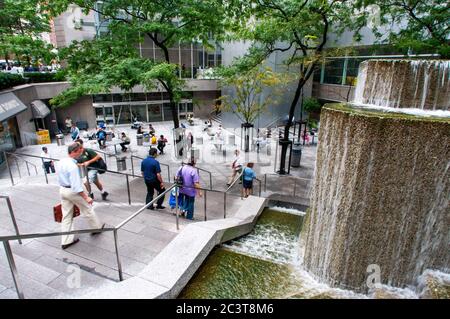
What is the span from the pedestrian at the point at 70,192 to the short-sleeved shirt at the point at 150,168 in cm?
205

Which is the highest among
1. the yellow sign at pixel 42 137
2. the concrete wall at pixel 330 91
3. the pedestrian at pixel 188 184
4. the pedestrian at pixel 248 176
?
the concrete wall at pixel 330 91

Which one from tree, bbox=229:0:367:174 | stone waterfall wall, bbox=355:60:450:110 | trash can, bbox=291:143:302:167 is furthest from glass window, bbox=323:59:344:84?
stone waterfall wall, bbox=355:60:450:110

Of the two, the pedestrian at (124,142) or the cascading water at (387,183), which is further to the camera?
the pedestrian at (124,142)

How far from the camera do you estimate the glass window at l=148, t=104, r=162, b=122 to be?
28688 mm

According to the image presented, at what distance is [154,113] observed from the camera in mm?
29016

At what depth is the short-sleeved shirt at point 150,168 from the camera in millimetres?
6984

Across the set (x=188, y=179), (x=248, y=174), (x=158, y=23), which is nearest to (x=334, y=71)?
(x=158, y=23)

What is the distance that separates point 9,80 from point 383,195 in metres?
19.8

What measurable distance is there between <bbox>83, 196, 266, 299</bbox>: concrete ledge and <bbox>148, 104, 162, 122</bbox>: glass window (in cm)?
2346

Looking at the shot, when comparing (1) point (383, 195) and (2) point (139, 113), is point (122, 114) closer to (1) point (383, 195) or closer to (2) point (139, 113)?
(2) point (139, 113)

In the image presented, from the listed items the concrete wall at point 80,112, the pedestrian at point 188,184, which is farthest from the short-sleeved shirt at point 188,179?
the concrete wall at point 80,112

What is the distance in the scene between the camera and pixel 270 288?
548 centimetres

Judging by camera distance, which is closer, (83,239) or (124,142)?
(83,239)

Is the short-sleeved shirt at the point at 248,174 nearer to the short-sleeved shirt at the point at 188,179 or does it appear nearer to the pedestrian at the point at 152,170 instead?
the short-sleeved shirt at the point at 188,179
